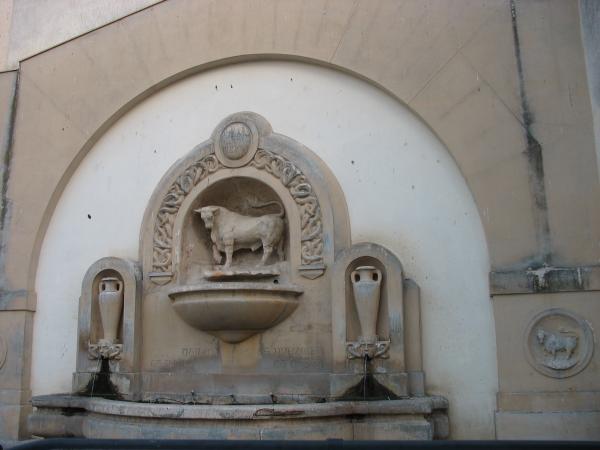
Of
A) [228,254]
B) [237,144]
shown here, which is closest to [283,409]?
[228,254]

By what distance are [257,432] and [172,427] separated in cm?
82

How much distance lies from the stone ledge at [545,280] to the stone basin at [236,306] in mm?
2055

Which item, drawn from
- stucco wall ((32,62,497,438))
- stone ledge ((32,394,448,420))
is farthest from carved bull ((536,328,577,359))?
stone ledge ((32,394,448,420))

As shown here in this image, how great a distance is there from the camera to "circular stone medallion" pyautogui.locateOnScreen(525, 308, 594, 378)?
605cm

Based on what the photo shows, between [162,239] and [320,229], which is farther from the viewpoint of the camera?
[162,239]

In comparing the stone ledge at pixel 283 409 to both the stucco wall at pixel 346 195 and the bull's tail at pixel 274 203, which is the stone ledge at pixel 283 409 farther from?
the bull's tail at pixel 274 203

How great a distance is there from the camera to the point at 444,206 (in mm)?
7000

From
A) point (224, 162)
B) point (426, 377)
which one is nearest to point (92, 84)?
point (224, 162)

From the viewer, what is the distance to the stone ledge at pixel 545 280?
20.1ft

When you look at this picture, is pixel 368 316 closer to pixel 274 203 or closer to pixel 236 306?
pixel 236 306

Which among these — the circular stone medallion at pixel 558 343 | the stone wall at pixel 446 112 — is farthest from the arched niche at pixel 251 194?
the circular stone medallion at pixel 558 343

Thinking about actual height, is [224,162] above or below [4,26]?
below

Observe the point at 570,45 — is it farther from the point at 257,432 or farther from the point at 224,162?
the point at 257,432

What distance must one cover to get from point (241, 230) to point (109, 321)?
1.88 metres
